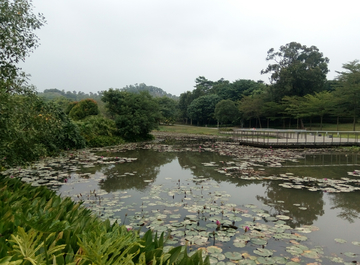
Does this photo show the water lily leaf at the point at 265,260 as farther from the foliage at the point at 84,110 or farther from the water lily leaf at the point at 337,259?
the foliage at the point at 84,110

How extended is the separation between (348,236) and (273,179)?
3601 mm

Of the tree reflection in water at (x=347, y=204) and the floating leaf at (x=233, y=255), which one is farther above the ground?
the floating leaf at (x=233, y=255)

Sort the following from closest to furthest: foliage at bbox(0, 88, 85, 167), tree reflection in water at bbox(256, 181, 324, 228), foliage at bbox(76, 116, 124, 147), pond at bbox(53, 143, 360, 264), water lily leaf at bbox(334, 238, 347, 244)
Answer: pond at bbox(53, 143, 360, 264) → water lily leaf at bbox(334, 238, 347, 244) → foliage at bbox(0, 88, 85, 167) → tree reflection in water at bbox(256, 181, 324, 228) → foliage at bbox(76, 116, 124, 147)

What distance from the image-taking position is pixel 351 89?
26016mm

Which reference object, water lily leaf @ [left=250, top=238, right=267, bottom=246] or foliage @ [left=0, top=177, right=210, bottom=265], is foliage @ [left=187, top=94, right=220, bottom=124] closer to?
water lily leaf @ [left=250, top=238, right=267, bottom=246]

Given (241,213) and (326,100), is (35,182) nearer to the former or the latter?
(241,213)

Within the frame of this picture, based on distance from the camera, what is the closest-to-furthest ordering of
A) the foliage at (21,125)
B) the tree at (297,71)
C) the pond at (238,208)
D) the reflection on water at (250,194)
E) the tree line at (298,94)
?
the pond at (238,208) → the foliage at (21,125) → the reflection on water at (250,194) → the tree line at (298,94) → the tree at (297,71)

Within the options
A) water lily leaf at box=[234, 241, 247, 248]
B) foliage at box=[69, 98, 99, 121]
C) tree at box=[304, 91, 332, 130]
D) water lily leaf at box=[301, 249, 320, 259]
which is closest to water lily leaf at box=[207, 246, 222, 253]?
water lily leaf at box=[234, 241, 247, 248]

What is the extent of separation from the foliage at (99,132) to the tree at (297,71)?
90.2 ft

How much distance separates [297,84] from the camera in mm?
36625

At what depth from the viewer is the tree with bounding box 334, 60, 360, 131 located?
85.7ft

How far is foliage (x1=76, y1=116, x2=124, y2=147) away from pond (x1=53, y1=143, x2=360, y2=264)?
7089 millimetres

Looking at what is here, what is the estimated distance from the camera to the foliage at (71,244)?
1.61m

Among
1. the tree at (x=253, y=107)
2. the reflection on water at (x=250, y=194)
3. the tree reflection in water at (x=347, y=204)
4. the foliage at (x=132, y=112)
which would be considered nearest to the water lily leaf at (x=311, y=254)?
the reflection on water at (x=250, y=194)
